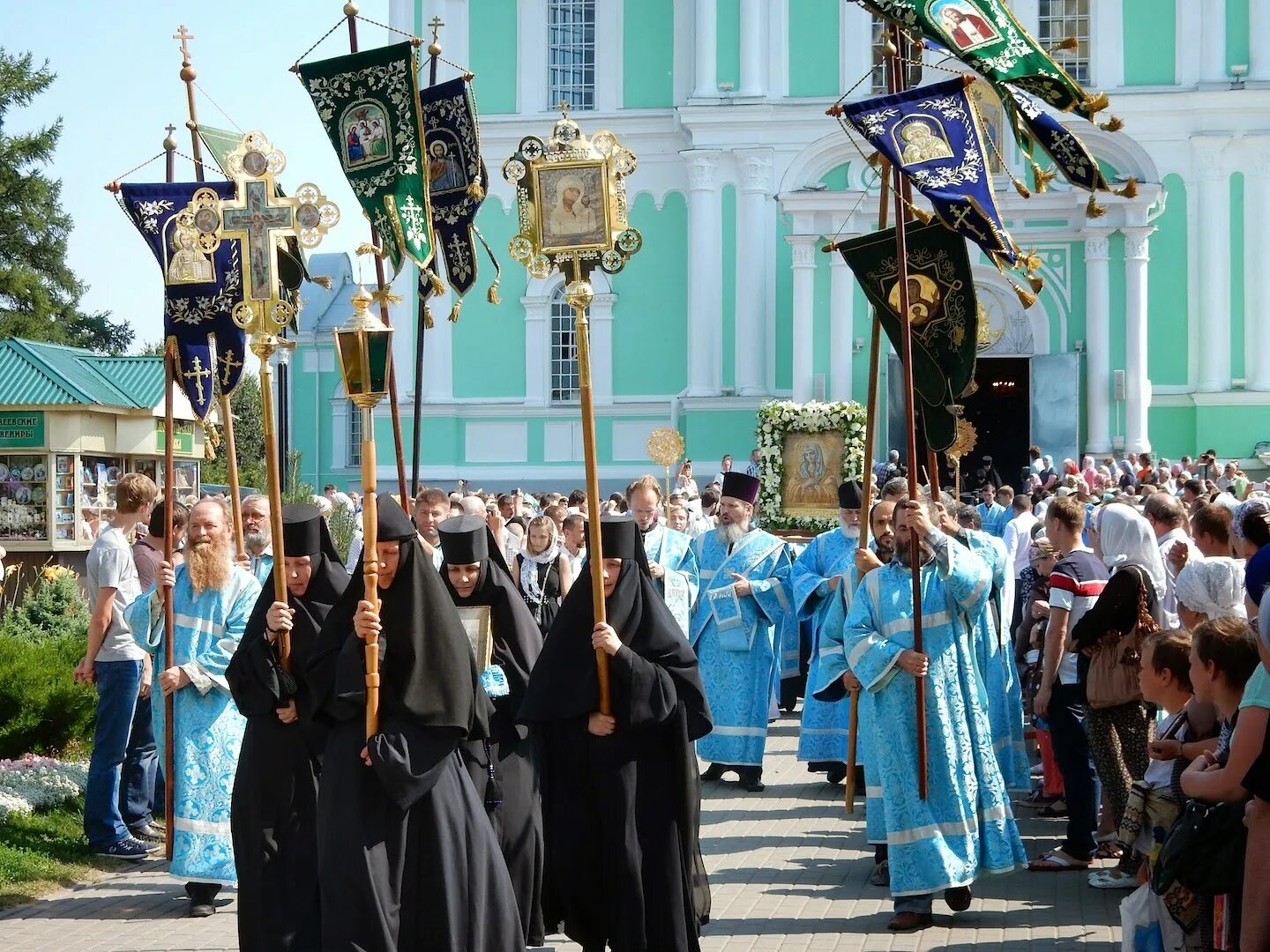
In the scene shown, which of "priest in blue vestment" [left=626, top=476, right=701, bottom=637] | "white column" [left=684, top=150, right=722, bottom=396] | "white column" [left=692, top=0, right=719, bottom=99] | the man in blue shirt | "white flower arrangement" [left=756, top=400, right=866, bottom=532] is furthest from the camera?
"white column" [left=684, top=150, right=722, bottom=396]

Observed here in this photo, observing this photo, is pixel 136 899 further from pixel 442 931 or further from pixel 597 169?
pixel 597 169

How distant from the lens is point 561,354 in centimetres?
3250

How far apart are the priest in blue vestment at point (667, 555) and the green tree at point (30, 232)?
106 ft

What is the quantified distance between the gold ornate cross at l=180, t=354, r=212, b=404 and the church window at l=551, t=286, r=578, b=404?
2311cm

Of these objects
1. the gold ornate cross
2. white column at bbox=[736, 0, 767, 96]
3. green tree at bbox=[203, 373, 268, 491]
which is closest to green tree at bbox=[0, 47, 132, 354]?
green tree at bbox=[203, 373, 268, 491]

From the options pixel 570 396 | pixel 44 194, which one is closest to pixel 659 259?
pixel 570 396

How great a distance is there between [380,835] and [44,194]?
1554 inches

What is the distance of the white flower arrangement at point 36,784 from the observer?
9945 mm

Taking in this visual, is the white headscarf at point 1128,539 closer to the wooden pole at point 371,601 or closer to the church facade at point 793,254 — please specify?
the wooden pole at point 371,601

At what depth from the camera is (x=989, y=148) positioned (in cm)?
875

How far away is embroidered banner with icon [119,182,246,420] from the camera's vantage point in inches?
345

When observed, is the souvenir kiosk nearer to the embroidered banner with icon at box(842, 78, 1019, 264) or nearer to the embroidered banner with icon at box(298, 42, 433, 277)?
the embroidered banner with icon at box(298, 42, 433, 277)

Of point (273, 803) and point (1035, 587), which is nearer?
point (273, 803)

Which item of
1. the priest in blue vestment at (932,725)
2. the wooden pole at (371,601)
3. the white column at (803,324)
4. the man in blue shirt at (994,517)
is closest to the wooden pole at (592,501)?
the wooden pole at (371,601)
